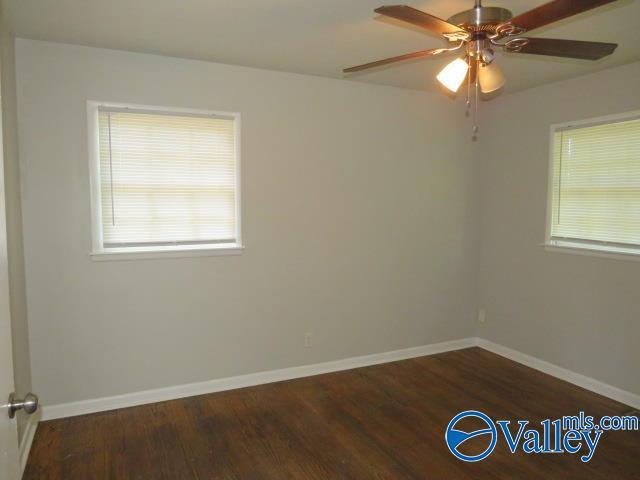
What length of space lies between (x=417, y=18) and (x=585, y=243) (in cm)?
285

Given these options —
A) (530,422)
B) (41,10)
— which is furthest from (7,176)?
(530,422)

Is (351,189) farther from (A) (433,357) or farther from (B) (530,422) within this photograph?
(B) (530,422)

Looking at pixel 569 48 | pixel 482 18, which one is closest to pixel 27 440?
pixel 482 18

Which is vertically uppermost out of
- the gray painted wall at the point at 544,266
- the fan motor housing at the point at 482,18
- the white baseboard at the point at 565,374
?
the fan motor housing at the point at 482,18

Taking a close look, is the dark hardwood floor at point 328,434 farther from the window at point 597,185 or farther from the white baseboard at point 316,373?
the window at point 597,185

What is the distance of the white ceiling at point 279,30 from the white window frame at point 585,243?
1.28ft

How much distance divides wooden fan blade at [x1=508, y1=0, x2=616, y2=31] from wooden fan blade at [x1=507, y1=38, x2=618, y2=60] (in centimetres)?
14

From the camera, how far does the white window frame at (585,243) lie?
325 cm

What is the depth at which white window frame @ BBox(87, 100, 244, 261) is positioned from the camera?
299cm

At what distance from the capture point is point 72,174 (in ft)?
9.64

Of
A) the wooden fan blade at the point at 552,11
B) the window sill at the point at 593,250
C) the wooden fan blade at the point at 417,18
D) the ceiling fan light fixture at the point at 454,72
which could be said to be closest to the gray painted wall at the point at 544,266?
the window sill at the point at 593,250

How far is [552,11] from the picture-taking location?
1.57 m

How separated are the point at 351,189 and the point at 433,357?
6.10 feet

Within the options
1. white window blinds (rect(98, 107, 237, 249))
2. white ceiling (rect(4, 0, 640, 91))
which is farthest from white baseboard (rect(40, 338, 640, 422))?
white ceiling (rect(4, 0, 640, 91))
